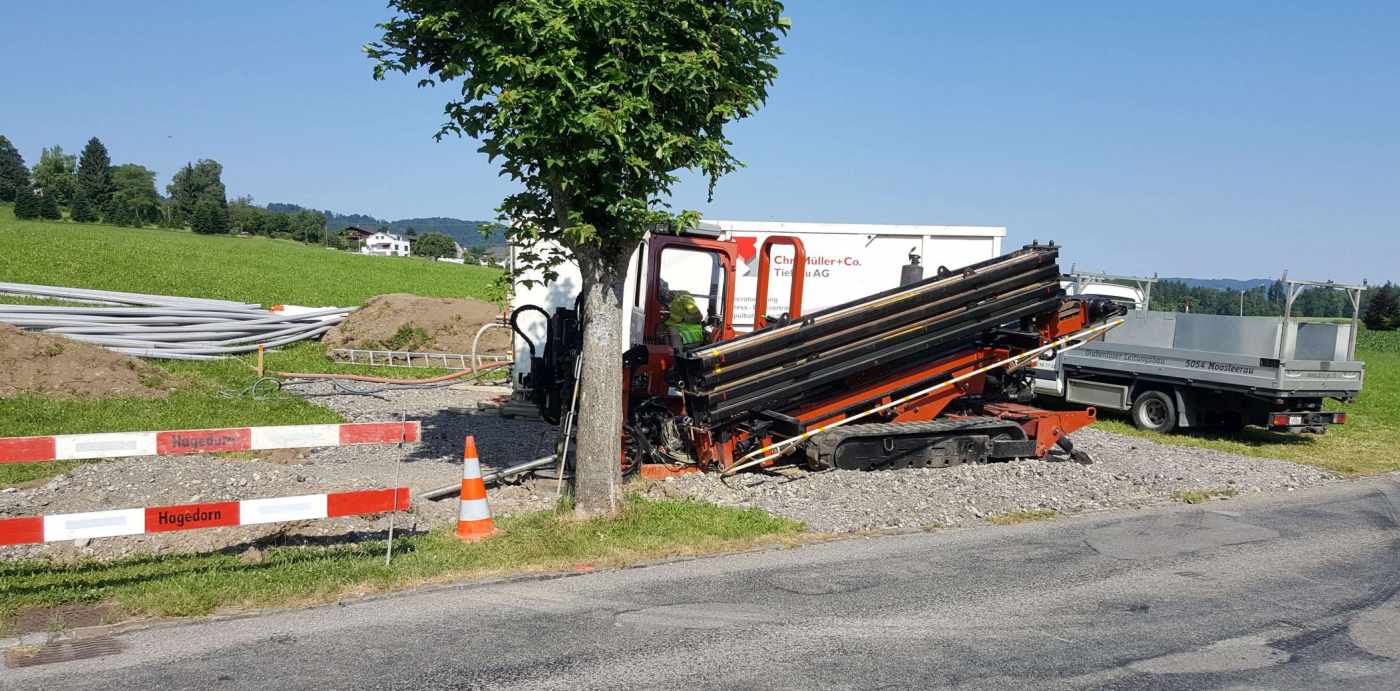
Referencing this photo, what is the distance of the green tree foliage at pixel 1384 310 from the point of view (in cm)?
5650

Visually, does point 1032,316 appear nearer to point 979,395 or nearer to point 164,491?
point 979,395

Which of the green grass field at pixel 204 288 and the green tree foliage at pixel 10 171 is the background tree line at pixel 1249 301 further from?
the green tree foliage at pixel 10 171

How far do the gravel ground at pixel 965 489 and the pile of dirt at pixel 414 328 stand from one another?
1317 centimetres

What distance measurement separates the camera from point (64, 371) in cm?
1419

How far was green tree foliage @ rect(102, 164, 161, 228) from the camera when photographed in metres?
84.9

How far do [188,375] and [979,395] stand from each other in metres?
12.3

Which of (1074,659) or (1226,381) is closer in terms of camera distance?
(1074,659)

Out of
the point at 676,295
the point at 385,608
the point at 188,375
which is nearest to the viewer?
the point at 385,608

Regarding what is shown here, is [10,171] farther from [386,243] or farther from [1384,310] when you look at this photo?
[1384,310]

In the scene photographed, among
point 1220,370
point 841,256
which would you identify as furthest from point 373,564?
point 1220,370

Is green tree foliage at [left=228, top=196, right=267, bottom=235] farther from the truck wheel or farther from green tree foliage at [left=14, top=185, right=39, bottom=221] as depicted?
the truck wheel

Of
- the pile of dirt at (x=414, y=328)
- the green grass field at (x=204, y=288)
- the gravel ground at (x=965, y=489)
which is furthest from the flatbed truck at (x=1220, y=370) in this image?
the pile of dirt at (x=414, y=328)

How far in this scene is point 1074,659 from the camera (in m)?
5.76

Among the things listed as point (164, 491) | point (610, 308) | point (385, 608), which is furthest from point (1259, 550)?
point (164, 491)
